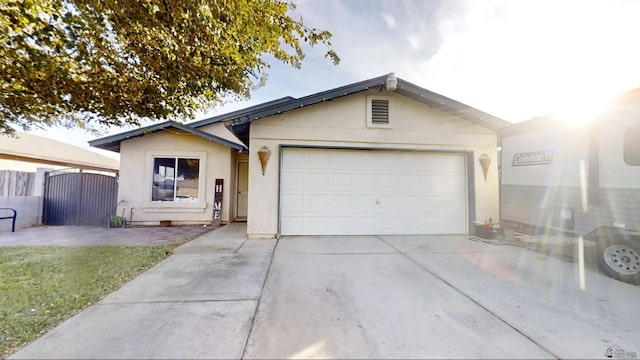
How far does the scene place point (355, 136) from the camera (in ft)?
22.9

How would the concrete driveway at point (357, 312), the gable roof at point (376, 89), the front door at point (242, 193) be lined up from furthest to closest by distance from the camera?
the front door at point (242, 193), the gable roof at point (376, 89), the concrete driveway at point (357, 312)

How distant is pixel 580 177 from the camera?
15.1 ft

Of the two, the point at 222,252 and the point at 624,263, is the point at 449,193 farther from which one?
the point at 222,252

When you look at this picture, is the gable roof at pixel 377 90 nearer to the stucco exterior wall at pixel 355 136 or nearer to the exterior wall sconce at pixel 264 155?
the stucco exterior wall at pixel 355 136

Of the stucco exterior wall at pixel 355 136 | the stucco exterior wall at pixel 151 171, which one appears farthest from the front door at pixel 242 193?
the stucco exterior wall at pixel 355 136

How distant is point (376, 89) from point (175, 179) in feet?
25.7

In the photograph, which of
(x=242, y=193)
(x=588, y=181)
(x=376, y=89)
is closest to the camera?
(x=588, y=181)

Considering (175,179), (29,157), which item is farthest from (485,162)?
(29,157)

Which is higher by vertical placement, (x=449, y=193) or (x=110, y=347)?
(x=449, y=193)

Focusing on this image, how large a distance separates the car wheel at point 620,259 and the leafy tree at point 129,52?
18.7ft

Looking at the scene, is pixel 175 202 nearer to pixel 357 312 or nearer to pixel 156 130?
pixel 156 130

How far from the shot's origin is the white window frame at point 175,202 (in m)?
9.13

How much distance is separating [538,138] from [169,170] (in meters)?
11.2

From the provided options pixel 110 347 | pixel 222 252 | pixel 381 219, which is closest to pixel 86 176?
pixel 222 252
